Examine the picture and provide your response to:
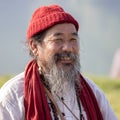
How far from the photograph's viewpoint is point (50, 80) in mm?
5957

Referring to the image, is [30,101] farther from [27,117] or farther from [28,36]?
[28,36]

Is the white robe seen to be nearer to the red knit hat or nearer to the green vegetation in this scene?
the red knit hat

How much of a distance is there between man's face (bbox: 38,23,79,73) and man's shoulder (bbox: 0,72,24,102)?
0.31 metres

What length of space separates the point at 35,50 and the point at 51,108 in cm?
57

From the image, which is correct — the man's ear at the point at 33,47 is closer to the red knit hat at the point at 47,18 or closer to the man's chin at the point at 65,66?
the red knit hat at the point at 47,18

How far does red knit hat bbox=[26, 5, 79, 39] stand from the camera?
5.83 meters

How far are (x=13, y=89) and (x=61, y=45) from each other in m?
0.57

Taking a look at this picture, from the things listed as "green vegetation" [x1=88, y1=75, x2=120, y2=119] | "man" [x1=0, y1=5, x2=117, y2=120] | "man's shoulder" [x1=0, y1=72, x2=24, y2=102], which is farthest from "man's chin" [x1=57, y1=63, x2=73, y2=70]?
"green vegetation" [x1=88, y1=75, x2=120, y2=119]

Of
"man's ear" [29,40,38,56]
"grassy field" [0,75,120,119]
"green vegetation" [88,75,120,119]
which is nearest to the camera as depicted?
"man's ear" [29,40,38,56]

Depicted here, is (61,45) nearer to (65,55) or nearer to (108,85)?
(65,55)

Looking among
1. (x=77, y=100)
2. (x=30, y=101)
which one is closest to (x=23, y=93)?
(x=30, y=101)

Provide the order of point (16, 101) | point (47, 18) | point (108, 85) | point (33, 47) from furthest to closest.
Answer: point (108, 85) < point (33, 47) < point (47, 18) < point (16, 101)

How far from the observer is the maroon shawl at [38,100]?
5734 millimetres

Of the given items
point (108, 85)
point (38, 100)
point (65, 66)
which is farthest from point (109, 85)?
point (38, 100)
